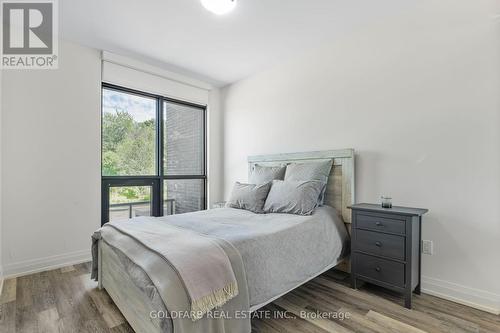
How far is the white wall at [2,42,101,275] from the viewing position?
2457mm

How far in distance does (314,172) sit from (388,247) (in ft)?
3.20

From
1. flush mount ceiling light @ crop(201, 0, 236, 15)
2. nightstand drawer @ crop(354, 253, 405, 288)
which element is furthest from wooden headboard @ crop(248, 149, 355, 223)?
flush mount ceiling light @ crop(201, 0, 236, 15)

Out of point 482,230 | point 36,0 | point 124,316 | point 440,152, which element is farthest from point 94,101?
point 482,230

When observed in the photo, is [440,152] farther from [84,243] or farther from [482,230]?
[84,243]

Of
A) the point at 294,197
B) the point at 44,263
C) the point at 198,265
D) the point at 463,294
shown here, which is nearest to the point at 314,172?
the point at 294,197

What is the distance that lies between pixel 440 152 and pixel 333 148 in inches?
38.7

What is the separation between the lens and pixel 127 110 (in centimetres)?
332

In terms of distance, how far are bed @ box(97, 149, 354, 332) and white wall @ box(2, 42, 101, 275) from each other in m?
0.96

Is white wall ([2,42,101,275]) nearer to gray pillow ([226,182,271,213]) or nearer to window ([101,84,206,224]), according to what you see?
window ([101,84,206,224])

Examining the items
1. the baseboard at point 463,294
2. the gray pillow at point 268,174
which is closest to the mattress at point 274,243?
the gray pillow at point 268,174

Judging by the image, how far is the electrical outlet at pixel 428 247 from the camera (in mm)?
2102

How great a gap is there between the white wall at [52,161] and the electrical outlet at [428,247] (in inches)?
140

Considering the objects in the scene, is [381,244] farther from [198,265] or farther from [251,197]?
[198,265]

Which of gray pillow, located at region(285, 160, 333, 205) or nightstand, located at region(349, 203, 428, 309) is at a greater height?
gray pillow, located at region(285, 160, 333, 205)
